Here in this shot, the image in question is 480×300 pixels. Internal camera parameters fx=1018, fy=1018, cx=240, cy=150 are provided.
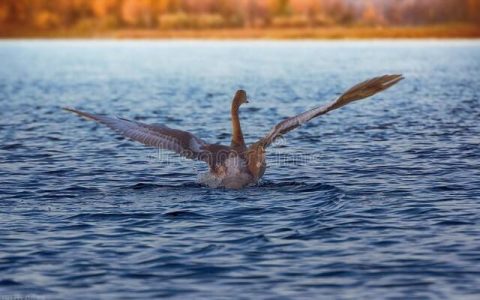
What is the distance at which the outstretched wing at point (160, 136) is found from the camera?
18828mm

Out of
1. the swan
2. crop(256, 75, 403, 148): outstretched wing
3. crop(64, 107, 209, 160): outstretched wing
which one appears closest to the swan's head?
the swan

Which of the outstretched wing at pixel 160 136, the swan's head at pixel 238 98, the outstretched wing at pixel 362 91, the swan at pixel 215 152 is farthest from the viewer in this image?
the swan's head at pixel 238 98

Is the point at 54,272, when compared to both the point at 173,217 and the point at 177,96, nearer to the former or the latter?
the point at 173,217

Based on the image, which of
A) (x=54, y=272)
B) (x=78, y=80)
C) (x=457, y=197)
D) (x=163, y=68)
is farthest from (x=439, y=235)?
(x=163, y=68)

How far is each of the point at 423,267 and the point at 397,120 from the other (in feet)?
67.0

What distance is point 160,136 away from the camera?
63.2ft

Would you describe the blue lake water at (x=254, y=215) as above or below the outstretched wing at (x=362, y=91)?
below

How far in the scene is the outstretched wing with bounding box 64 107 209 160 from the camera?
741 inches

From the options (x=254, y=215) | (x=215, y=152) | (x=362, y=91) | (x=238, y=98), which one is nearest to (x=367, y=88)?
(x=362, y=91)

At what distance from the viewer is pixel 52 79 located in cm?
6706

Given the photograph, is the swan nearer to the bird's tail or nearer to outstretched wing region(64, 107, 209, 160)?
outstretched wing region(64, 107, 209, 160)

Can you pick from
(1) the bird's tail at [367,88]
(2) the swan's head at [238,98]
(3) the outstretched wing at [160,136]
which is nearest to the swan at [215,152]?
(3) the outstretched wing at [160,136]

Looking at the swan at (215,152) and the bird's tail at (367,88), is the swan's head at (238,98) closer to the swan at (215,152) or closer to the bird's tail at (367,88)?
the swan at (215,152)

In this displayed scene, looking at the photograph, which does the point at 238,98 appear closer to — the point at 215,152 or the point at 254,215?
the point at 215,152
